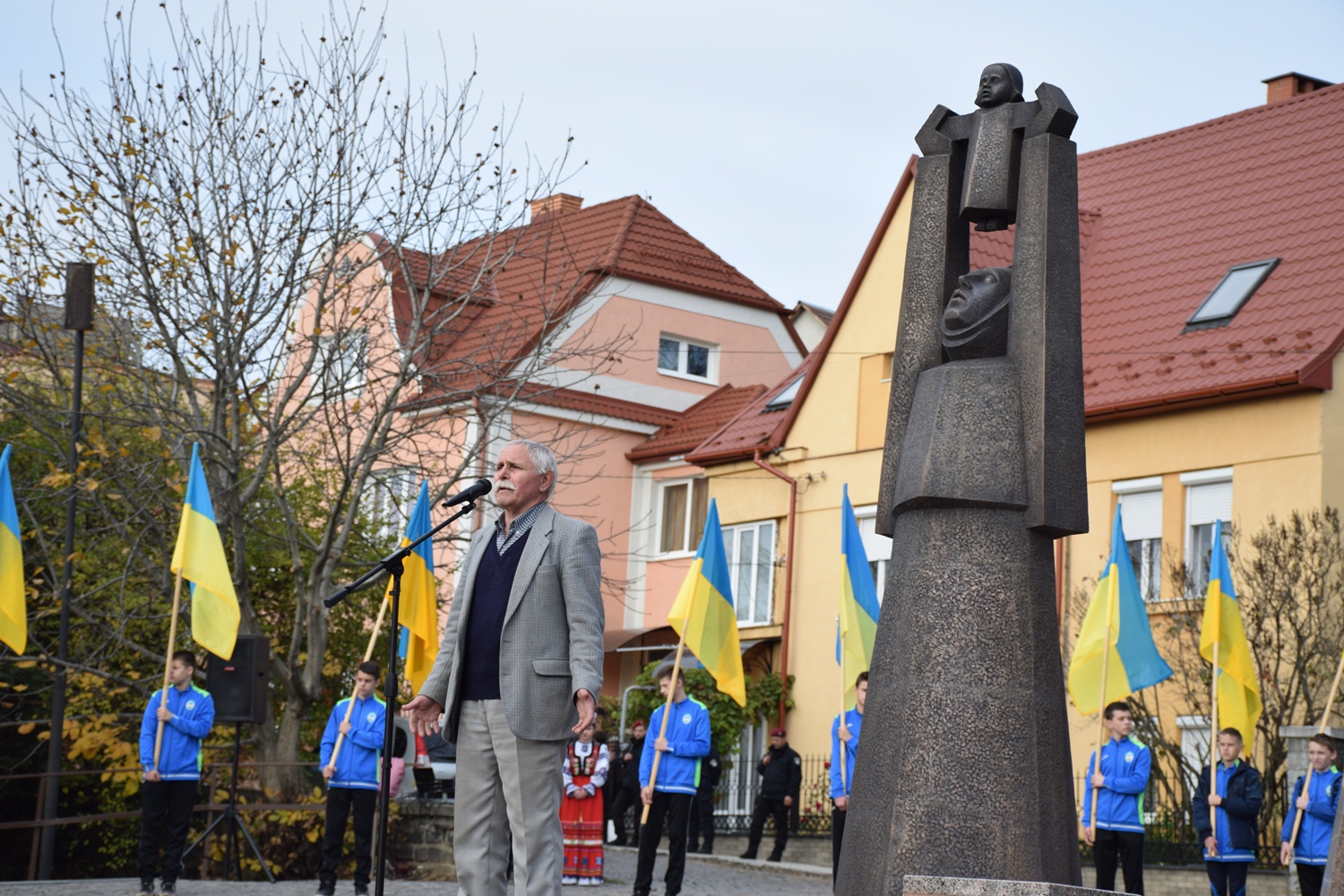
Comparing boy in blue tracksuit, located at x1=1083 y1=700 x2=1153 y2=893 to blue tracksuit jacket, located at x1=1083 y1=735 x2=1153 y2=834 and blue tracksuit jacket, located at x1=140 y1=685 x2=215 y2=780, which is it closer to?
blue tracksuit jacket, located at x1=1083 y1=735 x2=1153 y2=834

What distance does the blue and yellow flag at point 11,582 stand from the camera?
15.5m

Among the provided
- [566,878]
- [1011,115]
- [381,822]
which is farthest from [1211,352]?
[381,822]

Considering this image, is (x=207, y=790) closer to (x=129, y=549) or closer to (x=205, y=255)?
(x=129, y=549)

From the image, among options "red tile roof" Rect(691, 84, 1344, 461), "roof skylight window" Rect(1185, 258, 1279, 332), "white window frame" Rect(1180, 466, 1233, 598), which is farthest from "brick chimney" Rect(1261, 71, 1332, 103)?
"white window frame" Rect(1180, 466, 1233, 598)

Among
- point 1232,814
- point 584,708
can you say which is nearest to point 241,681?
point 1232,814

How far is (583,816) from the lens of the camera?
59.9 ft

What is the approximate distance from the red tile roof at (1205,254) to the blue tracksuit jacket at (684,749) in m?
10.9

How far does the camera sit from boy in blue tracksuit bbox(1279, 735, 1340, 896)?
49.3 feet

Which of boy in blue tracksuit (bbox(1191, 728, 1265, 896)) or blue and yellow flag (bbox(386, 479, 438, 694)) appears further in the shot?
blue and yellow flag (bbox(386, 479, 438, 694))

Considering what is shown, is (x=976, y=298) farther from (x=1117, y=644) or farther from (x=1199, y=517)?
(x=1199, y=517)

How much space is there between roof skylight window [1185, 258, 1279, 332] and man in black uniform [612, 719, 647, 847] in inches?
386

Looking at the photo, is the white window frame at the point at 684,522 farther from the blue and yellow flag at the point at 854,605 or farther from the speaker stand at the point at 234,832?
the speaker stand at the point at 234,832

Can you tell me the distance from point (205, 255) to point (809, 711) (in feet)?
47.0

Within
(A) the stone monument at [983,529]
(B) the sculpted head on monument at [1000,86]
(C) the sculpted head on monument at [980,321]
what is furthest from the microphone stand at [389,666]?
(B) the sculpted head on monument at [1000,86]
